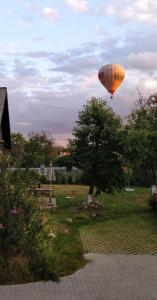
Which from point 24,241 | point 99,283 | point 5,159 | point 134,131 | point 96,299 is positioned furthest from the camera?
point 134,131

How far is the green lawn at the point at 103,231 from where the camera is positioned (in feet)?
40.3

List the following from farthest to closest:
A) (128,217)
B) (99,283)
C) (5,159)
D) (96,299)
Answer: (128,217) < (5,159) < (99,283) < (96,299)

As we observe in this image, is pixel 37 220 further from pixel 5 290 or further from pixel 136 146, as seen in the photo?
pixel 136 146

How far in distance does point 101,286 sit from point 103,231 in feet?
21.7

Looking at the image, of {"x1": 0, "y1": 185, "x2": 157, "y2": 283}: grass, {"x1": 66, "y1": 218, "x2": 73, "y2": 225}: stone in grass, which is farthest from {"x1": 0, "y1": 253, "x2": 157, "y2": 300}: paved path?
{"x1": 66, "y1": 218, "x2": 73, "y2": 225}: stone in grass

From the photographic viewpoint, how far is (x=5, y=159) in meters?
11.7

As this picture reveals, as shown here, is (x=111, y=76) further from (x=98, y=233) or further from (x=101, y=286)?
(x=101, y=286)

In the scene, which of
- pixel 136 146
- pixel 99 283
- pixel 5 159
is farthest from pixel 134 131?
pixel 99 283

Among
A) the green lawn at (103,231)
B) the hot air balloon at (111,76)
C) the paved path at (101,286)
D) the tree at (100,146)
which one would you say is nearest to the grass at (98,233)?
the green lawn at (103,231)

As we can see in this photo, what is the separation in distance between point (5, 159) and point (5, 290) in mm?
3524

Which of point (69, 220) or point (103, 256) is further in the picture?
point (69, 220)

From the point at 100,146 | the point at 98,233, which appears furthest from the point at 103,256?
the point at 100,146

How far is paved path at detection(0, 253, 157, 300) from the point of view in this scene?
905 cm

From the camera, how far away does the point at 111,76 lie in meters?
27.3
